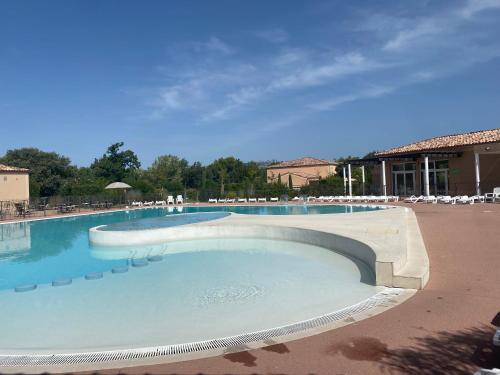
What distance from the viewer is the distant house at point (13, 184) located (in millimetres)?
27719

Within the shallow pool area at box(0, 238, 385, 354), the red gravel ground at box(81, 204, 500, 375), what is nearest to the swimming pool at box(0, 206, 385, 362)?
the shallow pool area at box(0, 238, 385, 354)

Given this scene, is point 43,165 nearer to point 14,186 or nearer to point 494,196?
point 14,186

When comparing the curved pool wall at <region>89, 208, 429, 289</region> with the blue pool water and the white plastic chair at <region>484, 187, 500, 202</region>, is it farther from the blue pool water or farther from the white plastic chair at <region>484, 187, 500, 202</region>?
the white plastic chair at <region>484, 187, 500, 202</region>

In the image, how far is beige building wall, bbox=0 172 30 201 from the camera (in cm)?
2773

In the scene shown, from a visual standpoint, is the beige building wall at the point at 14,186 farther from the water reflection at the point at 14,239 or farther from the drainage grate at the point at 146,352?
the drainage grate at the point at 146,352

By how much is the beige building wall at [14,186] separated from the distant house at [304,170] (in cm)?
2390

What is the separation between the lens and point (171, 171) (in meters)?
55.2

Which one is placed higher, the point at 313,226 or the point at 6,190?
the point at 6,190

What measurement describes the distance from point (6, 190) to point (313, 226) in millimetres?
24504

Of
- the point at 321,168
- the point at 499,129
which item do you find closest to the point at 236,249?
the point at 499,129

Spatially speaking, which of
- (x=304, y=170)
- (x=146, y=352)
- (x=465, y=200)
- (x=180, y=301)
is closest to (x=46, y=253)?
(x=180, y=301)

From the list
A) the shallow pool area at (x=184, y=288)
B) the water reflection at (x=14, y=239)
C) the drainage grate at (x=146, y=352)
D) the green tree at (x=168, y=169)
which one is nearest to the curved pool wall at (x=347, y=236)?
the shallow pool area at (x=184, y=288)

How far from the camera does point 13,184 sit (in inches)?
1117

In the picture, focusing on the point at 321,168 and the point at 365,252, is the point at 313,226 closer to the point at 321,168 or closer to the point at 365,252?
the point at 365,252
